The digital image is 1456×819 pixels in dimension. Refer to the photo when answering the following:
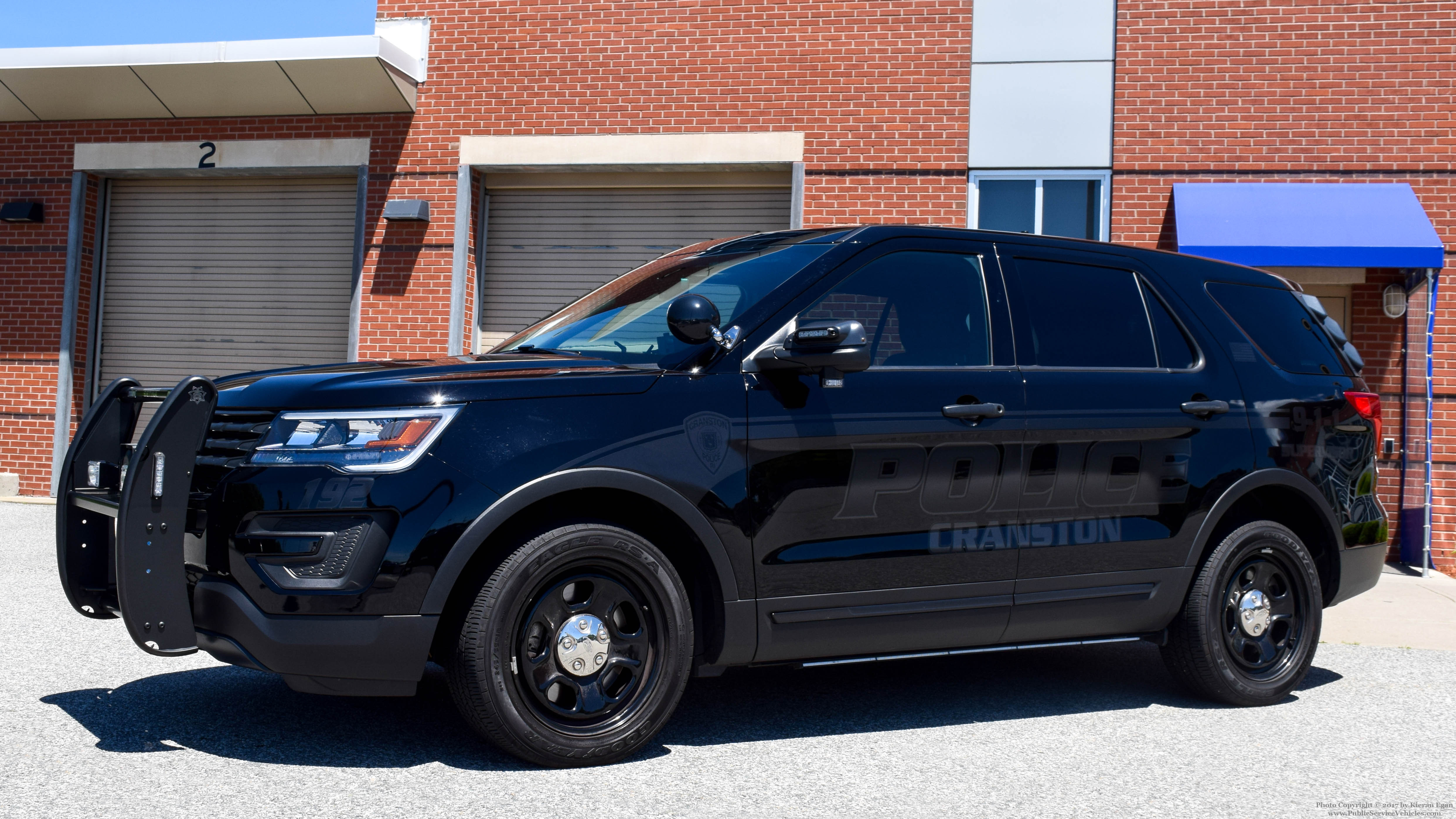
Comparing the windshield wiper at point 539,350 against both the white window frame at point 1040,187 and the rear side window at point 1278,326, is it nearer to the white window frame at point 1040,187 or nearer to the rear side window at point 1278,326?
the rear side window at point 1278,326

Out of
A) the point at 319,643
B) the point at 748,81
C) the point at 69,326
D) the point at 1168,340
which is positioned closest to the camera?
the point at 319,643

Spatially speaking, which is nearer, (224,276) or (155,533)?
(155,533)

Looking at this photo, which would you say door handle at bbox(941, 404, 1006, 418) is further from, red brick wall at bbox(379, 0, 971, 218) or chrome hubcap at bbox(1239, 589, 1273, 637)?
red brick wall at bbox(379, 0, 971, 218)

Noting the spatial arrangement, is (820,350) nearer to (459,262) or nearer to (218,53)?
(459,262)

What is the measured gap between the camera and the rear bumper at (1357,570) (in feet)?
17.7

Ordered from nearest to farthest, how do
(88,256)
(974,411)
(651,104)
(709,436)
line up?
1. (709,436)
2. (974,411)
3. (651,104)
4. (88,256)

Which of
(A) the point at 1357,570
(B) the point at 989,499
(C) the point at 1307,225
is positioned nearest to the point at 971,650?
(B) the point at 989,499

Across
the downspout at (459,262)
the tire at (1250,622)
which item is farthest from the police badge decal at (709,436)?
the downspout at (459,262)

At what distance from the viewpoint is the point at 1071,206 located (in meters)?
11.8

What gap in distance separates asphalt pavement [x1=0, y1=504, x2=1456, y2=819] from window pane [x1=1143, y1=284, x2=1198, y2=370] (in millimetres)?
1443

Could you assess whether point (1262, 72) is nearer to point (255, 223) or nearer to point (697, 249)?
point (697, 249)

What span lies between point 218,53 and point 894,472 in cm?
1047

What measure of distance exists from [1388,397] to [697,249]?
8.82 metres

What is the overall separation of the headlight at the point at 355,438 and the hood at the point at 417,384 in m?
0.03
